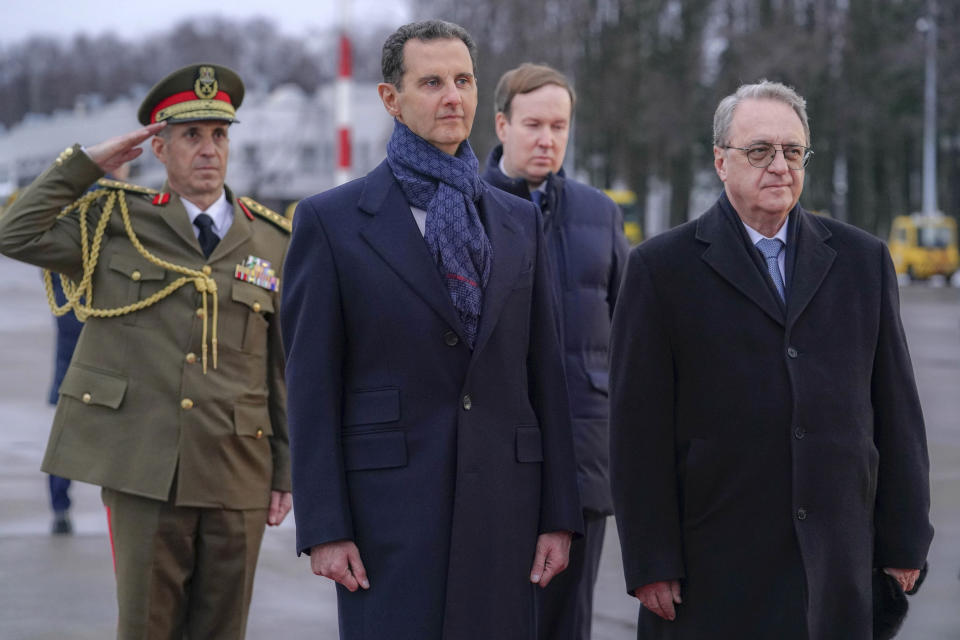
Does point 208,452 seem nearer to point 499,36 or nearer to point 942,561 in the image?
point 942,561

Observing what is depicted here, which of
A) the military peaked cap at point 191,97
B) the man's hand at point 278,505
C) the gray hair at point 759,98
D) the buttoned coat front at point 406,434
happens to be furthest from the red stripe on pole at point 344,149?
the buttoned coat front at point 406,434

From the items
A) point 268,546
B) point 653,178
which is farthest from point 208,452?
point 653,178

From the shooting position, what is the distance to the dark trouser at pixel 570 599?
446cm

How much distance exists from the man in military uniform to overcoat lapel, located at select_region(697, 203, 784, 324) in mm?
1572

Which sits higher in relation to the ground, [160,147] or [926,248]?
[926,248]

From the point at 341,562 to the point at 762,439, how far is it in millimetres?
1047

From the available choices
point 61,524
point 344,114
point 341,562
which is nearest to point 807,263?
point 341,562

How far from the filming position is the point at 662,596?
11.2 ft

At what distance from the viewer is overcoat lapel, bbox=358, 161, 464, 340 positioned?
322 centimetres

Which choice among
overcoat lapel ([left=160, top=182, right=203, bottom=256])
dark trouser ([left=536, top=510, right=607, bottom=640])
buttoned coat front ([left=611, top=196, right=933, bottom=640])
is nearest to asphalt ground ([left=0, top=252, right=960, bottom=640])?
dark trouser ([left=536, top=510, right=607, bottom=640])

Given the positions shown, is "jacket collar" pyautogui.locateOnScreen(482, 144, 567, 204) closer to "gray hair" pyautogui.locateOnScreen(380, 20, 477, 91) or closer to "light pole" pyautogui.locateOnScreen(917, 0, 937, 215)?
"gray hair" pyautogui.locateOnScreen(380, 20, 477, 91)

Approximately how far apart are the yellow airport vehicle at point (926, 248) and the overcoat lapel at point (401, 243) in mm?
36430

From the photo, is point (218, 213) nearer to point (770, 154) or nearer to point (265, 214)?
point (265, 214)

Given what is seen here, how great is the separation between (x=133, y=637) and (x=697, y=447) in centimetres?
183
